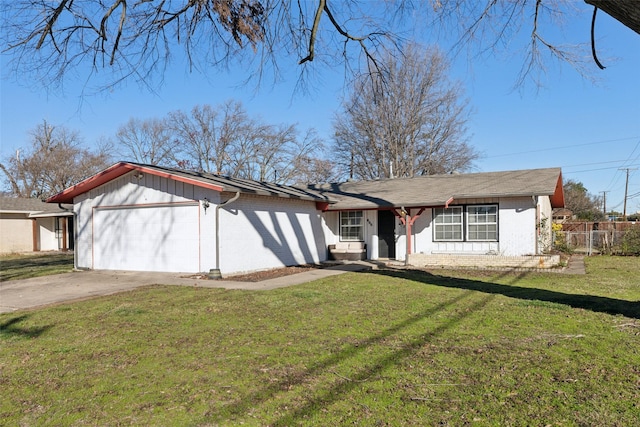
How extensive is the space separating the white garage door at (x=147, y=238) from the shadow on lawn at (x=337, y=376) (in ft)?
28.1

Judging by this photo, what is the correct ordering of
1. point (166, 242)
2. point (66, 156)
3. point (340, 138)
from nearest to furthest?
point (166, 242), point (340, 138), point (66, 156)

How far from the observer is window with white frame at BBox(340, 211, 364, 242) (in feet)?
60.1

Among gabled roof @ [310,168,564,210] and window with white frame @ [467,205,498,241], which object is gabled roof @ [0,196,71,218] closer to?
gabled roof @ [310,168,564,210]

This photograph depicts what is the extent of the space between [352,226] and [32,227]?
2156 cm

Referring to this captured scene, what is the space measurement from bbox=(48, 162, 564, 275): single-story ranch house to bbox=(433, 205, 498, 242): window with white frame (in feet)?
0.12

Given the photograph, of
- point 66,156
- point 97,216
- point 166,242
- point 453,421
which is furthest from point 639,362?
point 66,156

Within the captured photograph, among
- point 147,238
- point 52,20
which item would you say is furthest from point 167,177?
point 52,20

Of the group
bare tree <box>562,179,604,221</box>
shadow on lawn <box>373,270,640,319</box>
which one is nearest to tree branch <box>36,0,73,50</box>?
shadow on lawn <box>373,270,640,319</box>

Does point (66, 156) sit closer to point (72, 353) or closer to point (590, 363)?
point (72, 353)

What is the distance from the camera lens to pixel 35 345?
5746 mm

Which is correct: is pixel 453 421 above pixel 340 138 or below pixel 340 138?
below

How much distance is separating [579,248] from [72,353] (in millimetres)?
26170

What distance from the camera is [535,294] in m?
9.03

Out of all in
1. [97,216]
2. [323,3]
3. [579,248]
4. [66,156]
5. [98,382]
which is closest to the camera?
[98,382]
